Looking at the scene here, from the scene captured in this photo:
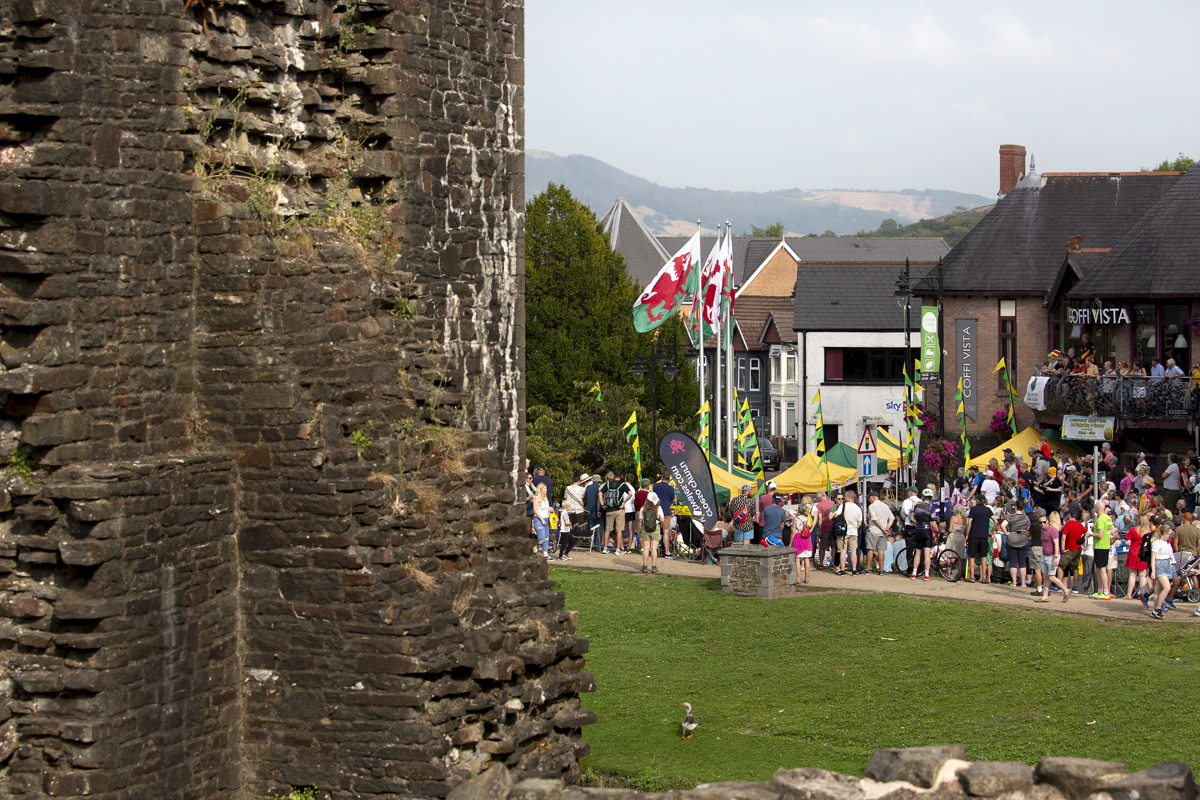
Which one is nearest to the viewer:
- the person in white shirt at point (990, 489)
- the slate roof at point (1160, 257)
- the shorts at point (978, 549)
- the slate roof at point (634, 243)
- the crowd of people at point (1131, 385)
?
the shorts at point (978, 549)

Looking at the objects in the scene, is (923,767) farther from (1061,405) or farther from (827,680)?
(1061,405)

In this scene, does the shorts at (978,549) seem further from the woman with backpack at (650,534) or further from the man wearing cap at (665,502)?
the man wearing cap at (665,502)

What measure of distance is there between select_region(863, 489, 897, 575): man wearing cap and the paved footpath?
0.44 meters

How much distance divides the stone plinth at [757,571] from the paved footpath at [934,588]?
0.42 meters

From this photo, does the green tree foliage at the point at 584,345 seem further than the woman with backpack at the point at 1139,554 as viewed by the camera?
Yes

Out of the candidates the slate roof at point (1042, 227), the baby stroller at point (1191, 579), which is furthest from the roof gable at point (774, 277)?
the baby stroller at point (1191, 579)

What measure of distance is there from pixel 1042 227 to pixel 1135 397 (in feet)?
44.2

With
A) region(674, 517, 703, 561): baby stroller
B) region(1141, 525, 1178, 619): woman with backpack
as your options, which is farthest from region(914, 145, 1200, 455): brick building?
region(1141, 525, 1178, 619): woman with backpack

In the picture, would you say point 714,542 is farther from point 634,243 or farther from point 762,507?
point 634,243

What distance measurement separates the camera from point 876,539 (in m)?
23.7

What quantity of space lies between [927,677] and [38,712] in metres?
10.5

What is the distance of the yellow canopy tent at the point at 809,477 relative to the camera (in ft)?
91.6

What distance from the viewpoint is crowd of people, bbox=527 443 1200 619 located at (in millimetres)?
20203

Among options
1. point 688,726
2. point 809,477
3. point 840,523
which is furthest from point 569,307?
point 688,726
